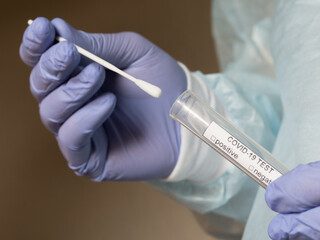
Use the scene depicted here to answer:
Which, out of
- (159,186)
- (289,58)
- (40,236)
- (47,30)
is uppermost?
(47,30)

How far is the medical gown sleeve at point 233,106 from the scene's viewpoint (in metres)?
0.86

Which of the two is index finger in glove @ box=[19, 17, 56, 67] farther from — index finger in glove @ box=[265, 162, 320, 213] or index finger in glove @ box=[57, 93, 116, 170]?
index finger in glove @ box=[265, 162, 320, 213]

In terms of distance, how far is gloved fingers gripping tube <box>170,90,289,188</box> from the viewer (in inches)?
21.3

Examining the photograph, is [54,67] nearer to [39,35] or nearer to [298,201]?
[39,35]

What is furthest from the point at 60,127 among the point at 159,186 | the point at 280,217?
the point at 280,217

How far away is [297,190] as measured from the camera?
500mm

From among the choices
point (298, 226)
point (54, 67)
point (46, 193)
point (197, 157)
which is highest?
point (54, 67)

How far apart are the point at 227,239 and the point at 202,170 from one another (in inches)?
10.5

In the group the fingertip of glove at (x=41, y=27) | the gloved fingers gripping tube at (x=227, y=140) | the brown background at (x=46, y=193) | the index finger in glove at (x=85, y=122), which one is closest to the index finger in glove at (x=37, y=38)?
the fingertip of glove at (x=41, y=27)

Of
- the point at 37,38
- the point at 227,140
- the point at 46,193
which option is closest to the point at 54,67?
the point at 37,38

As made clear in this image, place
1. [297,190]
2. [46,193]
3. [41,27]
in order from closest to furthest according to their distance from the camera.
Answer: [297,190] → [41,27] → [46,193]

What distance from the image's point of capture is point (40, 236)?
3.70ft

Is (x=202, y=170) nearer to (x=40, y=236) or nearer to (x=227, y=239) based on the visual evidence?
A: (x=227, y=239)

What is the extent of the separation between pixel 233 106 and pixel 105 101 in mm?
317
